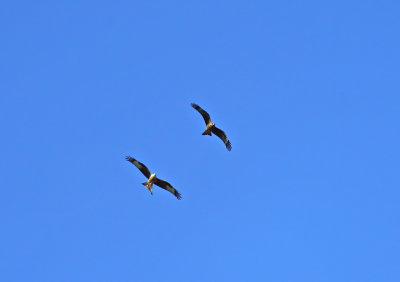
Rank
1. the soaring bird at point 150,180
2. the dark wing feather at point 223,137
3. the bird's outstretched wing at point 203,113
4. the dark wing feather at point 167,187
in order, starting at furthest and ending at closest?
1. the dark wing feather at point 223,137
2. the bird's outstretched wing at point 203,113
3. the dark wing feather at point 167,187
4. the soaring bird at point 150,180

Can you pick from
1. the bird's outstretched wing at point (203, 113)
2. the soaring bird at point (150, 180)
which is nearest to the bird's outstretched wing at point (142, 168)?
the soaring bird at point (150, 180)

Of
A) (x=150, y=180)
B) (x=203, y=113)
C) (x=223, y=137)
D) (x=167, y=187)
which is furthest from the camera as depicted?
(x=223, y=137)

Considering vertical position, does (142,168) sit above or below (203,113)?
below

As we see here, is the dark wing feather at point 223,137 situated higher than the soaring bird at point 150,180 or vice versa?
the dark wing feather at point 223,137

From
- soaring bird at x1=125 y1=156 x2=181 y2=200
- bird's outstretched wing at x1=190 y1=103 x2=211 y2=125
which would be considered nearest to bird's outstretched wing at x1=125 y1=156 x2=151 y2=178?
soaring bird at x1=125 y1=156 x2=181 y2=200

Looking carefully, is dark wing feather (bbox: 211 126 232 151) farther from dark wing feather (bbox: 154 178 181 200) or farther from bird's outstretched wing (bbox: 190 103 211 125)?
dark wing feather (bbox: 154 178 181 200)

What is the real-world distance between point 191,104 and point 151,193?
7232 millimetres

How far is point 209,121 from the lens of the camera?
4666cm

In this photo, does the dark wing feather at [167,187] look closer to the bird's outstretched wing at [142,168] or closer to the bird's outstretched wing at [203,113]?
the bird's outstretched wing at [142,168]

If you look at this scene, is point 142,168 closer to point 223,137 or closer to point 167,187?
point 167,187

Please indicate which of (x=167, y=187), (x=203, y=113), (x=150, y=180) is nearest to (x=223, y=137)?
(x=203, y=113)

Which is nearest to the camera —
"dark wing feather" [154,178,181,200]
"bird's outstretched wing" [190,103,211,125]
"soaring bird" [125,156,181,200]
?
"soaring bird" [125,156,181,200]

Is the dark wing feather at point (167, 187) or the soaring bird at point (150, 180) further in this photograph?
the dark wing feather at point (167, 187)

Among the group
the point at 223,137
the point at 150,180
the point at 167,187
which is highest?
the point at 223,137
